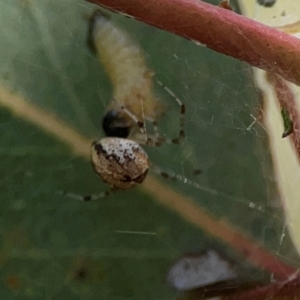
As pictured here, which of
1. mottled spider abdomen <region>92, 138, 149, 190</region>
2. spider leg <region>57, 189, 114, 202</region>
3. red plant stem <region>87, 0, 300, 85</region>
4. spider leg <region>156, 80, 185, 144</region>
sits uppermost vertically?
red plant stem <region>87, 0, 300, 85</region>

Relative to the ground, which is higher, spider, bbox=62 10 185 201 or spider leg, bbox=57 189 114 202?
spider, bbox=62 10 185 201

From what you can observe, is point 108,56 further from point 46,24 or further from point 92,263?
point 92,263

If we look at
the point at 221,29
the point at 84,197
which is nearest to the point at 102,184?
the point at 84,197

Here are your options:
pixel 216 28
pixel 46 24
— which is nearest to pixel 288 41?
pixel 216 28

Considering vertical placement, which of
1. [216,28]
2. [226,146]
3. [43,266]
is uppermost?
[216,28]

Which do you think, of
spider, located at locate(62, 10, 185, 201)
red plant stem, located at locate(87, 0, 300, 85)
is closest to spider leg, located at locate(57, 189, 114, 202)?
spider, located at locate(62, 10, 185, 201)

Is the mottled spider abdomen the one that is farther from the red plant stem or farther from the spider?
the red plant stem

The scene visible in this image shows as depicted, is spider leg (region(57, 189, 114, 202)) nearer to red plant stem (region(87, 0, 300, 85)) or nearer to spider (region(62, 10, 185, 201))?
spider (region(62, 10, 185, 201))
